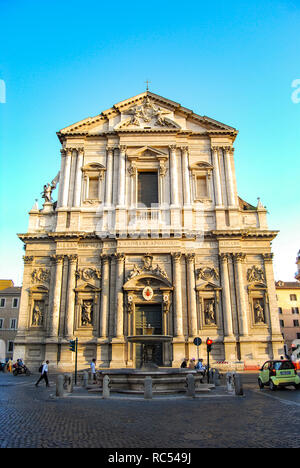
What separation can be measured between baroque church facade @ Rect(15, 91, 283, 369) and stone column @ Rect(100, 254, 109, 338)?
67 mm

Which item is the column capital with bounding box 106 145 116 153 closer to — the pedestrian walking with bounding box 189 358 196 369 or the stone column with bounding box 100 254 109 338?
the stone column with bounding box 100 254 109 338

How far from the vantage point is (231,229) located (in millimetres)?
26328

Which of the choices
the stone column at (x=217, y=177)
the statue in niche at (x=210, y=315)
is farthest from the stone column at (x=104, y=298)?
the stone column at (x=217, y=177)

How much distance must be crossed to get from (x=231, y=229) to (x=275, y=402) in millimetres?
15548

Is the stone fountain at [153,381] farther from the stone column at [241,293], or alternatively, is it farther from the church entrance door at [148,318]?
the stone column at [241,293]

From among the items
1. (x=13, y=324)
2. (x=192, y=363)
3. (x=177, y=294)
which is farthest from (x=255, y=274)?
(x=13, y=324)

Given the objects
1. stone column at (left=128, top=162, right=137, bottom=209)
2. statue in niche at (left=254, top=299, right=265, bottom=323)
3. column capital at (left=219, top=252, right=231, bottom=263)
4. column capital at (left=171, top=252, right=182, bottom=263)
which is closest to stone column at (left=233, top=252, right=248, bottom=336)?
column capital at (left=219, top=252, right=231, bottom=263)

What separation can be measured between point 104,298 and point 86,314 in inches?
60.6

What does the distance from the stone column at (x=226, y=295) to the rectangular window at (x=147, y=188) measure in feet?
20.2

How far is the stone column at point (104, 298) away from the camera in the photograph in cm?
2433

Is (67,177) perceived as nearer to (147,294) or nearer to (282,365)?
(147,294)

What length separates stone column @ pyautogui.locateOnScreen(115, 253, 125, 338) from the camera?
2403 cm

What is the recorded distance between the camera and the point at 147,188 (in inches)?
1110

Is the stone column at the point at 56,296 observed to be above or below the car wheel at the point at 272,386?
above
